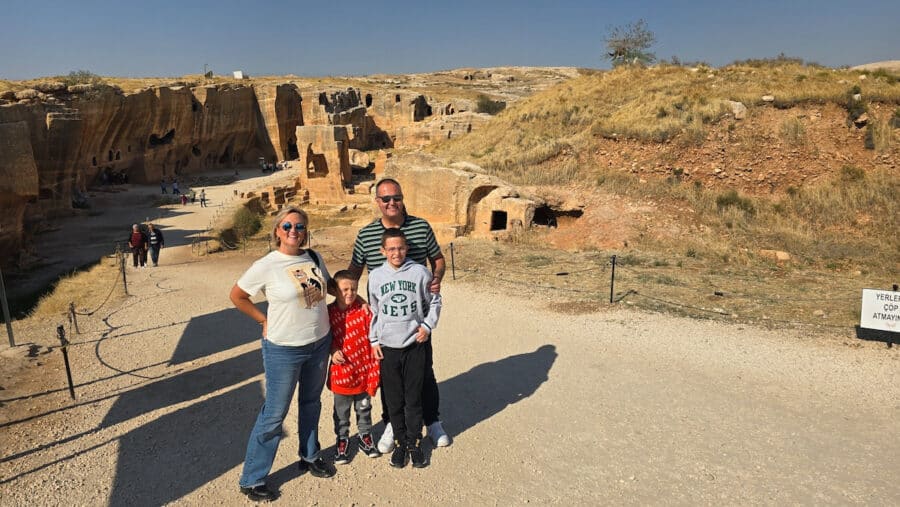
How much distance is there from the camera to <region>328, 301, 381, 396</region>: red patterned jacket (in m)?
4.23

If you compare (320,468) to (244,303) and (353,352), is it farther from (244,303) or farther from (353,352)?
(244,303)

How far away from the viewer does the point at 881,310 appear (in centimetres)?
702

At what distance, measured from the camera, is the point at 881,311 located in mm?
7023

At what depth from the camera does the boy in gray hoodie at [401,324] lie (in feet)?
13.5

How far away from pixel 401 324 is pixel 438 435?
4.30ft

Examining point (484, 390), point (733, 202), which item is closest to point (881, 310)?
point (484, 390)

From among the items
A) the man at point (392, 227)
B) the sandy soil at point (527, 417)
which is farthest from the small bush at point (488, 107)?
the man at point (392, 227)

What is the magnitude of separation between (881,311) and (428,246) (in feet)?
21.4

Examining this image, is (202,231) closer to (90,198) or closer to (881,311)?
(90,198)

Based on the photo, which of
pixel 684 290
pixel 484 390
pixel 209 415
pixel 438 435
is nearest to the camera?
pixel 438 435

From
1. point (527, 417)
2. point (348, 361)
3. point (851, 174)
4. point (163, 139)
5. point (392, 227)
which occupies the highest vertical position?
point (163, 139)

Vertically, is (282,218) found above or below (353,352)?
above

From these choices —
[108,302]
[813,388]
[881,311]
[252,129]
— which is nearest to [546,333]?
[813,388]

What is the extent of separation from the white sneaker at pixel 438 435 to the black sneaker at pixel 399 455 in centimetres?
39
